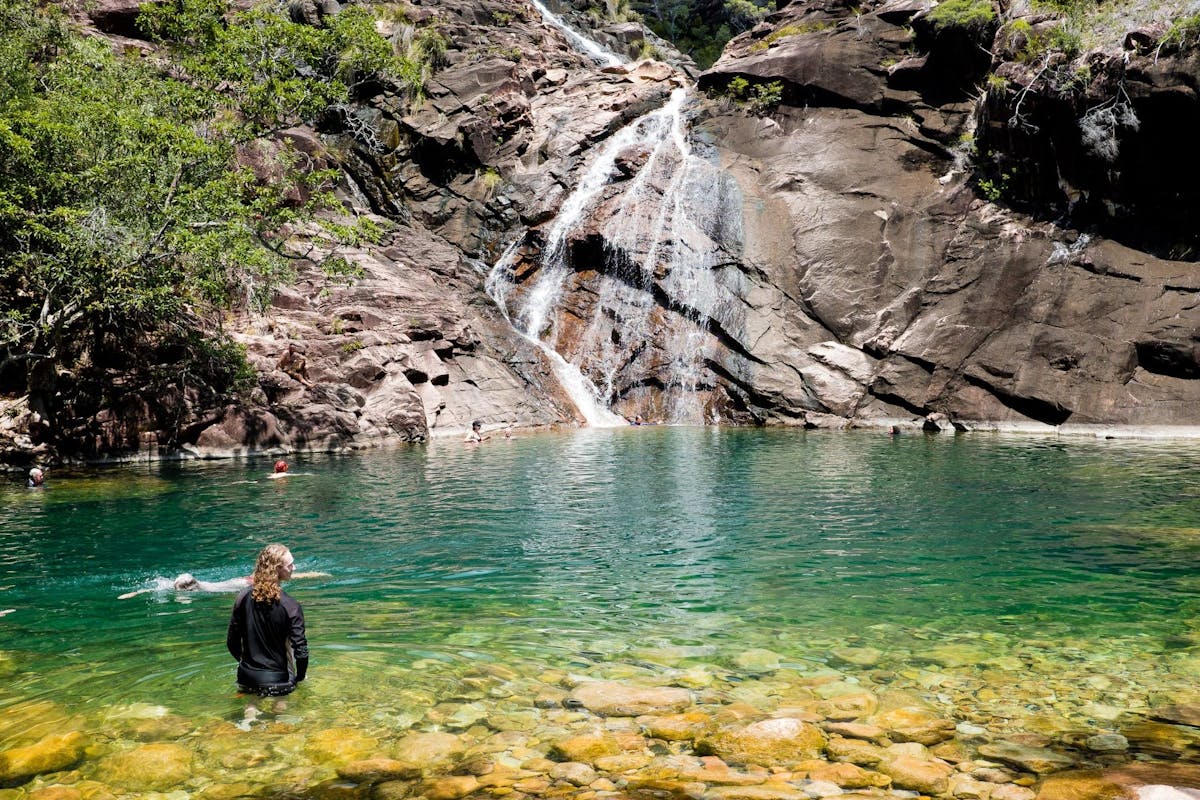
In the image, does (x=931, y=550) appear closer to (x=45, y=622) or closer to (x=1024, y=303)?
(x=45, y=622)

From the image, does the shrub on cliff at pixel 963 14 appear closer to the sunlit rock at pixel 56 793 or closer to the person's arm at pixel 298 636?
the person's arm at pixel 298 636

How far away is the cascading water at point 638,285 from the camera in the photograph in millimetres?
46406

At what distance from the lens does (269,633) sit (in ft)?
24.7

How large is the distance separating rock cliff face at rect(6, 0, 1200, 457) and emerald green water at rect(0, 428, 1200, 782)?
547 inches

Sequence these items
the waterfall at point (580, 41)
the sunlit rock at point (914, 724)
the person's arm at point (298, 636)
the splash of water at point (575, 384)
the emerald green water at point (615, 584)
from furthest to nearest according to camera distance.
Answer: the waterfall at point (580, 41) < the splash of water at point (575, 384) < the emerald green water at point (615, 584) < the person's arm at point (298, 636) < the sunlit rock at point (914, 724)

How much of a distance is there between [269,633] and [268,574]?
2.31 feet

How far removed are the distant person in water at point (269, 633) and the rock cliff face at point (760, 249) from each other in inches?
1033

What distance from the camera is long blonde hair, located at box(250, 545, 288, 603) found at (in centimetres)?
723

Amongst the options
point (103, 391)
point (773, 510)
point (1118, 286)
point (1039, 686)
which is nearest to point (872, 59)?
point (1118, 286)

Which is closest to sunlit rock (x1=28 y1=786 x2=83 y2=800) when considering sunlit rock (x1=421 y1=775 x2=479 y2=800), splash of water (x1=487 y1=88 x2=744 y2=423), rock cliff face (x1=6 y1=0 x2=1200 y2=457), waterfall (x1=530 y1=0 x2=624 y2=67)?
sunlit rock (x1=421 y1=775 x2=479 y2=800)

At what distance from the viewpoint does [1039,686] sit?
313 inches

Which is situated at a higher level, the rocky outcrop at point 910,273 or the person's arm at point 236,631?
the rocky outcrop at point 910,273

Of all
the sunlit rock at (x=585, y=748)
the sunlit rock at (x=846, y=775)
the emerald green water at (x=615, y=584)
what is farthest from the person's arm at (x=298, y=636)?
the sunlit rock at (x=846, y=775)

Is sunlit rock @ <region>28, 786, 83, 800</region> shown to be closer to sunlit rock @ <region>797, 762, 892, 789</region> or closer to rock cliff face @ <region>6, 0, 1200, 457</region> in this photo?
sunlit rock @ <region>797, 762, 892, 789</region>
